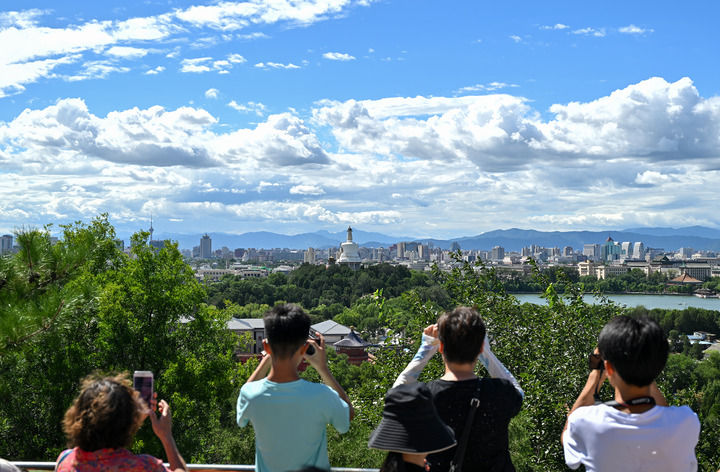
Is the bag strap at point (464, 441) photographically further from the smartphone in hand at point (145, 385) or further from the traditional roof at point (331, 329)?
the traditional roof at point (331, 329)

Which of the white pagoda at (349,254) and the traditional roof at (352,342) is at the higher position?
the white pagoda at (349,254)

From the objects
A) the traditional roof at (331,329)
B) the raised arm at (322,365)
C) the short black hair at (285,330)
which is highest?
the short black hair at (285,330)

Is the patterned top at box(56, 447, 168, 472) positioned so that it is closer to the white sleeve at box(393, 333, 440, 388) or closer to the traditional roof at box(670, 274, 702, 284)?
the white sleeve at box(393, 333, 440, 388)

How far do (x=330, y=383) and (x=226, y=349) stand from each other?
13.1 m

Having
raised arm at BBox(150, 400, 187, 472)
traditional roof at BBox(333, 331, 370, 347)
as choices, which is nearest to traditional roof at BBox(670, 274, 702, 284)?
traditional roof at BBox(333, 331, 370, 347)

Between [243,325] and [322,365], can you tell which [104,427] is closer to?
[322,365]

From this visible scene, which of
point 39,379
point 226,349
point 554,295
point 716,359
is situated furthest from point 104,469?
point 716,359

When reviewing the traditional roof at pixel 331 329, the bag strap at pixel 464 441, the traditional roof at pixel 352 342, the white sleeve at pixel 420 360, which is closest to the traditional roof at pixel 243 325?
the traditional roof at pixel 331 329

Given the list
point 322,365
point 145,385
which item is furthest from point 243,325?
point 145,385

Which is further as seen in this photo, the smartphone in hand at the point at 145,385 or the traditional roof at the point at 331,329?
the traditional roof at the point at 331,329

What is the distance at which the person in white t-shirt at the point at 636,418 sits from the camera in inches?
84.1

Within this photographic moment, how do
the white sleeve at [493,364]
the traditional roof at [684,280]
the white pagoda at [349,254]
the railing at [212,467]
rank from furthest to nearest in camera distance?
the traditional roof at [684,280], the white pagoda at [349,254], the railing at [212,467], the white sleeve at [493,364]

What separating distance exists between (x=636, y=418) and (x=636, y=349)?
0.23 meters

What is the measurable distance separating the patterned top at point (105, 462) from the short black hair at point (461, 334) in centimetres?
109
